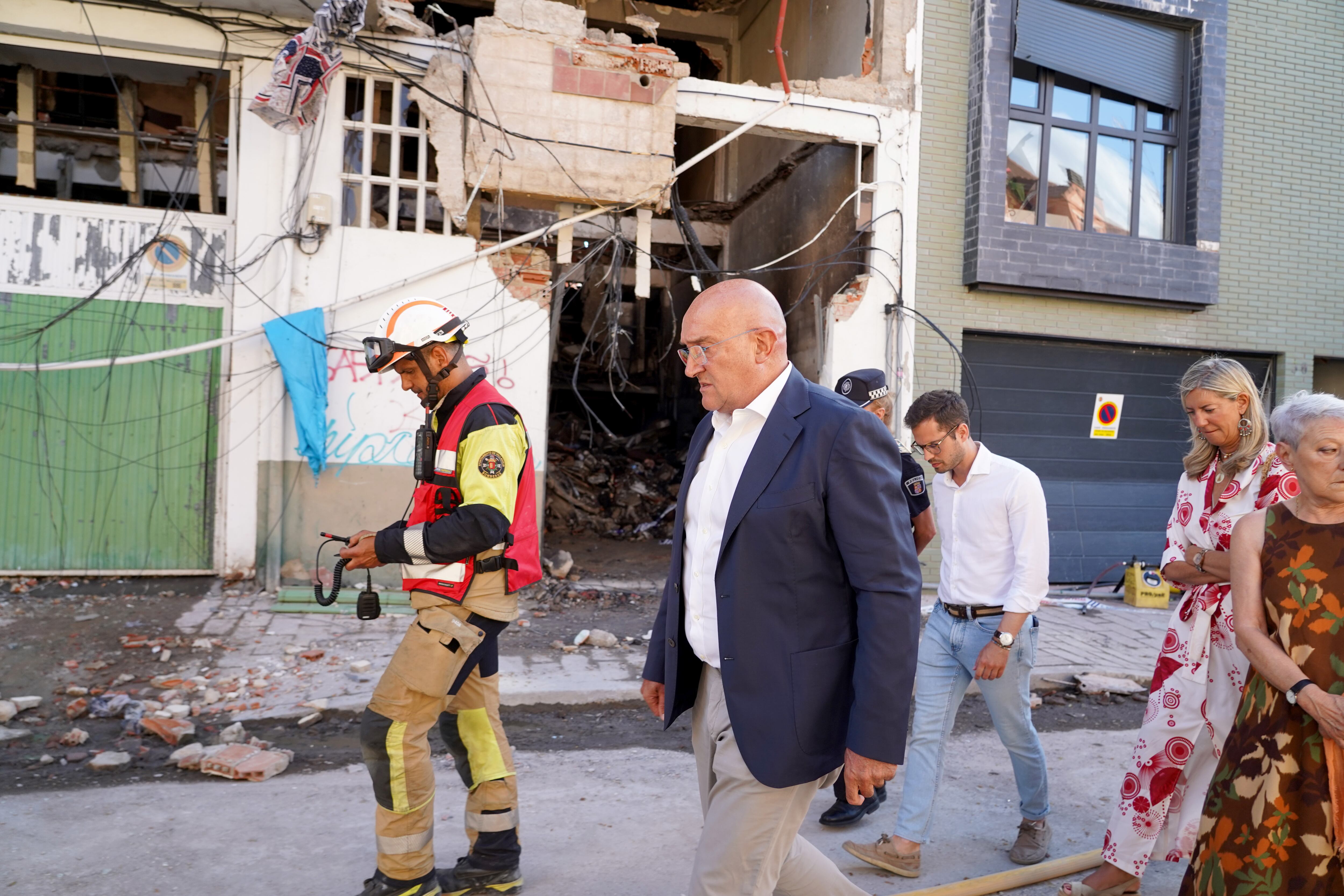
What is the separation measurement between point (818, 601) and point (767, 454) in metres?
0.40

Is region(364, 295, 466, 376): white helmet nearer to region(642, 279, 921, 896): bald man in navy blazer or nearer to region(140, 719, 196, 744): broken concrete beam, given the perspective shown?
region(642, 279, 921, 896): bald man in navy blazer

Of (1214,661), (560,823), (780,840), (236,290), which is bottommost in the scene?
(560,823)

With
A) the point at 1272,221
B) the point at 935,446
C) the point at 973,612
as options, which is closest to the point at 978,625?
the point at 973,612

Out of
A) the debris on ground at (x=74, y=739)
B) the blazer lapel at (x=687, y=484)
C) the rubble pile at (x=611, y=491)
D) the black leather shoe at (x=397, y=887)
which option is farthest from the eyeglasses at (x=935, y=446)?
the rubble pile at (x=611, y=491)

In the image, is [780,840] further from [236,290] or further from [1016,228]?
[1016,228]

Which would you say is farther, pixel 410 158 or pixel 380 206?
pixel 410 158

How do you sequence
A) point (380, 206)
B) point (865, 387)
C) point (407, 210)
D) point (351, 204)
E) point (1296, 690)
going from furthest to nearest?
point (407, 210)
point (380, 206)
point (351, 204)
point (865, 387)
point (1296, 690)

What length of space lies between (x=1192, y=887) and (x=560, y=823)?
2511 mm

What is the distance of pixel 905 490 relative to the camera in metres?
3.72

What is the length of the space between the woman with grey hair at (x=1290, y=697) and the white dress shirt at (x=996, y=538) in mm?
844

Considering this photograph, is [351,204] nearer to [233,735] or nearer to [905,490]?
[233,735]

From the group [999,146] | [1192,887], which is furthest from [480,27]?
[1192,887]

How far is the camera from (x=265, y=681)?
5.84 metres

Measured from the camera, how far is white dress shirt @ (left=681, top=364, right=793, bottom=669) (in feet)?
7.98
